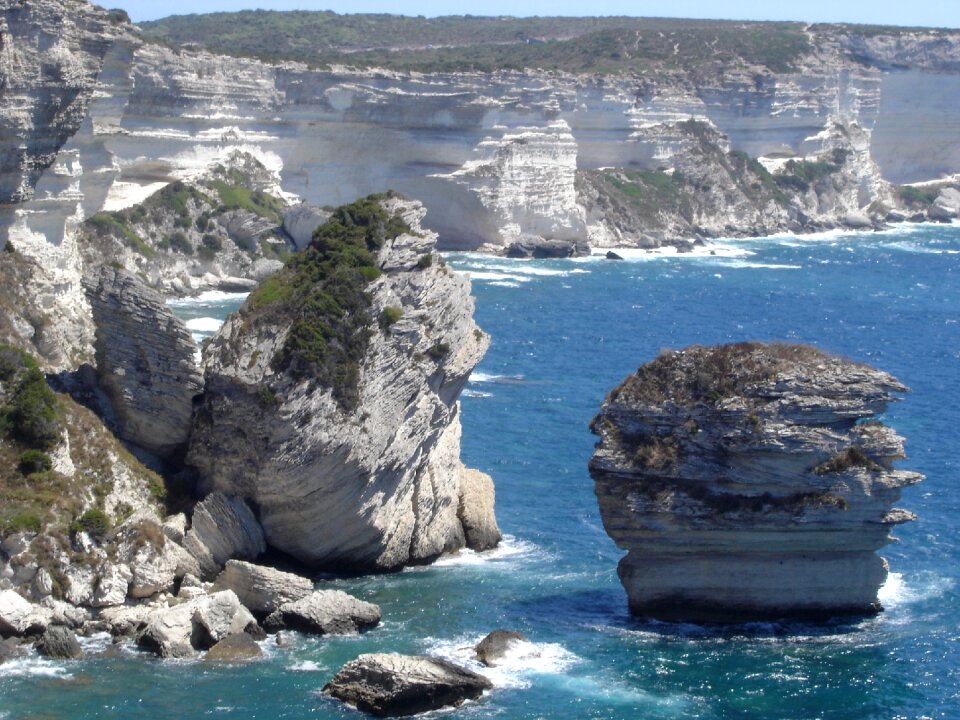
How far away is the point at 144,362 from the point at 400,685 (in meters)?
11.6

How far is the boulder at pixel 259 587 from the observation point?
30078 mm

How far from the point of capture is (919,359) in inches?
2539

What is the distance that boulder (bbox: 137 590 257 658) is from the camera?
28062 mm

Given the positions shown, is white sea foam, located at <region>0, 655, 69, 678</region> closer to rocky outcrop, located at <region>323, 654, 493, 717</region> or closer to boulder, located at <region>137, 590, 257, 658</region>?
boulder, located at <region>137, 590, 257, 658</region>

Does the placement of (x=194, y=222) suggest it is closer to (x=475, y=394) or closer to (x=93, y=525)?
(x=475, y=394)

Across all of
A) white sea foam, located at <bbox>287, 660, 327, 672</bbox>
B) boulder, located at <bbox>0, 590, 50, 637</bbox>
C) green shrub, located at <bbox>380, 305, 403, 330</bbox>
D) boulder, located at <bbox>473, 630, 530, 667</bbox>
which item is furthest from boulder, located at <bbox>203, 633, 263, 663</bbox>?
green shrub, located at <bbox>380, 305, 403, 330</bbox>

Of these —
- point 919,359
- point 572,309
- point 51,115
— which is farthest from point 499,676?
point 572,309

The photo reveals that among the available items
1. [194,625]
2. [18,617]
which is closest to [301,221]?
[194,625]

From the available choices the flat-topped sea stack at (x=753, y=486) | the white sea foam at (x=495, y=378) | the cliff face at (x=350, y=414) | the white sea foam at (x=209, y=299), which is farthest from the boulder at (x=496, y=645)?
the white sea foam at (x=209, y=299)

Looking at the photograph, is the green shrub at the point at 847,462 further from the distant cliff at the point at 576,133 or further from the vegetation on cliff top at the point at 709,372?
the distant cliff at the point at 576,133

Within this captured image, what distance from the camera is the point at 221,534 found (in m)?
32.1

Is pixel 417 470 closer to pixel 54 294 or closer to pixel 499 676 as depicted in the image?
pixel 499 676

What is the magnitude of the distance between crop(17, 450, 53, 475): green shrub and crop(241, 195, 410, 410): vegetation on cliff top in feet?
17.3

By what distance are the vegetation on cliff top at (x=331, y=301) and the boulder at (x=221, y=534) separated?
321cm
